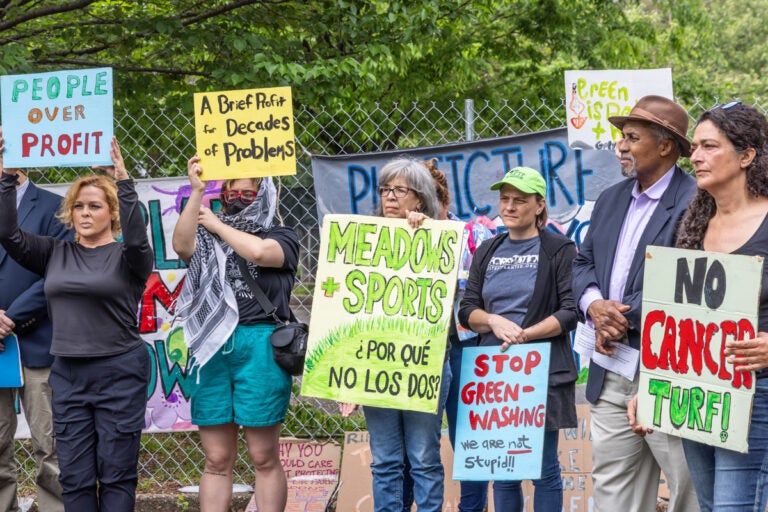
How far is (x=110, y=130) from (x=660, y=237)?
276 centimetres

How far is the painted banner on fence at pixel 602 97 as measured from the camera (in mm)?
5008

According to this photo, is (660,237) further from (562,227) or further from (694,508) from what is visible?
(562,227)

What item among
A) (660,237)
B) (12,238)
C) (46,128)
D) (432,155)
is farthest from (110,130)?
(660,237)

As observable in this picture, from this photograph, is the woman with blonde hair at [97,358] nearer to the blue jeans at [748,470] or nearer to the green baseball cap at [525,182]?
the green baseball cap at [525,182]

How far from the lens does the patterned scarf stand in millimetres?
4410

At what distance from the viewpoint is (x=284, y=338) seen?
437 centimetres

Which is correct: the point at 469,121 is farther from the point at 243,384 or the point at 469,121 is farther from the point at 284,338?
the point at 243,384

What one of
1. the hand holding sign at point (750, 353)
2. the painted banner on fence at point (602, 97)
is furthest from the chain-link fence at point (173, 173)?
the hand holding sign at point (750, 353)

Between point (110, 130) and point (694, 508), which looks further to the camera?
point (110, 130)

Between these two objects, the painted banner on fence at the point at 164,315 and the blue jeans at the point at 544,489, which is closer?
the blue jeans at the point at 544,489

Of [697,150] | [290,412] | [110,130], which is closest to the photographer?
[697,150]

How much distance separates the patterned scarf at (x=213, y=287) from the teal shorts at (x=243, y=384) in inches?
3.1

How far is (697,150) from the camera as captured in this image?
321 cm

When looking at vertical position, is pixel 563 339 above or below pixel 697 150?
below
